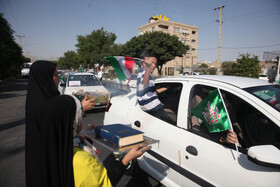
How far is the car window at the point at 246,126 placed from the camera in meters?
1.73

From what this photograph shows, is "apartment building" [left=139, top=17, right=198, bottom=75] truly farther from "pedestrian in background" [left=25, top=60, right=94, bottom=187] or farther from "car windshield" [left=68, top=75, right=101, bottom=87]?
"pedestrian in background" [left=25, top=60, right=94, bottom=187]

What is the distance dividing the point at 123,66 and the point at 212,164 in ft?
7.02

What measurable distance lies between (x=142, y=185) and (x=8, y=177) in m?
2.36

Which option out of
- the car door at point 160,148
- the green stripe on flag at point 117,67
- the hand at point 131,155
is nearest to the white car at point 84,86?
the green stripe on flag at point 117,67

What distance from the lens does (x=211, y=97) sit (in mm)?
1788

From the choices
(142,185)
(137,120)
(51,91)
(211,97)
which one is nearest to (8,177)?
(142,185)

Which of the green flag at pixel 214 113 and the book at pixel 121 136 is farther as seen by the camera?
the green flag at pixel 214 113

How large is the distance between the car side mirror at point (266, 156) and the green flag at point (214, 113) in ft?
1.15

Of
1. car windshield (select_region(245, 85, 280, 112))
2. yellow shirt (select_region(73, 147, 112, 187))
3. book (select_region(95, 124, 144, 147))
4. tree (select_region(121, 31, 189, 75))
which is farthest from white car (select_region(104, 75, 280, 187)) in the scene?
tree (select_region(121, 31, 189, 75))

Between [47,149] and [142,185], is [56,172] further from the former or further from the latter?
[142,185]

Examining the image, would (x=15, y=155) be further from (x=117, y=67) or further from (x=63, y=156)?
(x=63, y=156)

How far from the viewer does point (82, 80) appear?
7.93m

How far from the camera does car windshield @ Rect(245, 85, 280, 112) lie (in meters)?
1.74

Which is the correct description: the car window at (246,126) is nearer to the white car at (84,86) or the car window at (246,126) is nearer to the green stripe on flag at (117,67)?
the green stripe on flag at (117,67)
